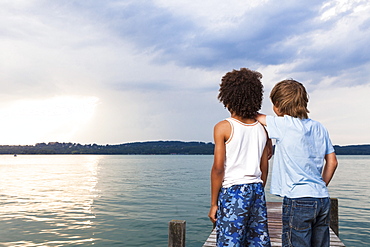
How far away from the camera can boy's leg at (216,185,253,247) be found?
3.22m

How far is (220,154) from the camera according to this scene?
3.23 meters

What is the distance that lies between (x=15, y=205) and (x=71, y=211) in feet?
17.0

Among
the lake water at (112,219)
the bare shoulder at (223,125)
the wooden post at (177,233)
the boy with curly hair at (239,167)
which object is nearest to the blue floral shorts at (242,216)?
the boy with curly hair at (239,167)

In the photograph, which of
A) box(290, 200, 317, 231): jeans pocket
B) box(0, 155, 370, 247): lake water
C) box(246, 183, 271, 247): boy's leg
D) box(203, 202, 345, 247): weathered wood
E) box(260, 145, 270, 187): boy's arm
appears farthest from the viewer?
box(0, 155, 370, 247): lake water

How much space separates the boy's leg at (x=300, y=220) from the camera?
3197 millimetres

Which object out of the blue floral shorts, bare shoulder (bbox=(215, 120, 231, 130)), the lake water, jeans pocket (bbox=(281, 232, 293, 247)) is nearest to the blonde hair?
bare shoulder (bbox=(215, 120, 231, 130))

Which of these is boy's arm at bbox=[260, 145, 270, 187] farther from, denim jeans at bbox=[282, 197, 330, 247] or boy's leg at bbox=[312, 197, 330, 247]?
boy's leg at bbox=[312, 197, 330, 247]

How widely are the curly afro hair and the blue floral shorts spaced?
737 millimetres

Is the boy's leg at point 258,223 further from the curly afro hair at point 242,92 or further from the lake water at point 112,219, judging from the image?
the lake water at point 112,219

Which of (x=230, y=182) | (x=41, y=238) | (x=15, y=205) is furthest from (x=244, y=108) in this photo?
(x=15, y=205)

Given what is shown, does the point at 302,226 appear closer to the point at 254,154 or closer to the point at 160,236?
the point at 254,154

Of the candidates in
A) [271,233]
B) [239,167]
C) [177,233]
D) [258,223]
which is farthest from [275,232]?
[239,167]

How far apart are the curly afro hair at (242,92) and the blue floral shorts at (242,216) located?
0.74 m

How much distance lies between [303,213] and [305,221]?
9cm
